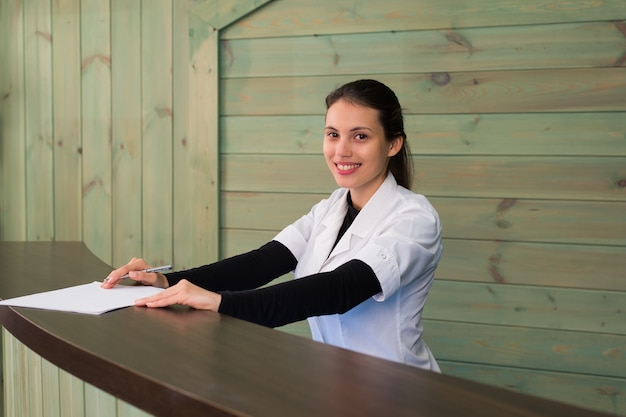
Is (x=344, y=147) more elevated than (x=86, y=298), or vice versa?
(x=344, y=147)

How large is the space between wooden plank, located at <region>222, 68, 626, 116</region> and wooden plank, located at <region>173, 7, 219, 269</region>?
0.35 metres

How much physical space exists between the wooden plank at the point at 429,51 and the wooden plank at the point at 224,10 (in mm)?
95

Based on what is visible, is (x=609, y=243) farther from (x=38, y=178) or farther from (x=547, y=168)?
(x=38, y=178)

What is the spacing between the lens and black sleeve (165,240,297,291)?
6.28ft

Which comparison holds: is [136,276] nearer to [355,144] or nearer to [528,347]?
[355,144]

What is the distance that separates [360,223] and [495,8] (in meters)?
1.25

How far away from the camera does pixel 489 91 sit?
2.68 metres

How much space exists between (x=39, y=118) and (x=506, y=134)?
2166 mm

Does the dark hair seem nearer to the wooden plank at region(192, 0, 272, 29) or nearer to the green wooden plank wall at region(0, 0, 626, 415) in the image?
the green wooden plank wall at region(0, 0, 626, 415)

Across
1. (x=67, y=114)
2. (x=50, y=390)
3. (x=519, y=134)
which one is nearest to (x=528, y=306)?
(x=519, y=134)

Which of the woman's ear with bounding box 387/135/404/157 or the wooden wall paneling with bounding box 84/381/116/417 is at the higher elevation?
the woman's ear with bounding box 387/135/404/157

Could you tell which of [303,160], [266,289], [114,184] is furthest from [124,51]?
[266,289]

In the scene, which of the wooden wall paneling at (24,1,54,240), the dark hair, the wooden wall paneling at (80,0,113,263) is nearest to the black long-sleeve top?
the dark hair

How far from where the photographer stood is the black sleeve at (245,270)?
6.28 feet
